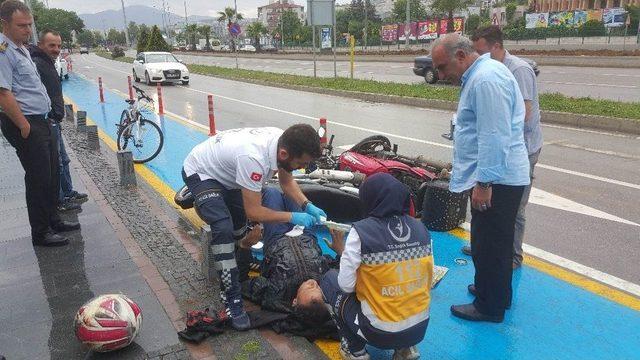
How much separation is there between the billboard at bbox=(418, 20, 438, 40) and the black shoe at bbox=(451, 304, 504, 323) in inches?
1601

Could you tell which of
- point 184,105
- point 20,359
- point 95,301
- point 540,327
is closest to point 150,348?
point 95,301

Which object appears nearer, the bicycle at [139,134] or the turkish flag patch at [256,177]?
the turkish flag patch at [256,177]

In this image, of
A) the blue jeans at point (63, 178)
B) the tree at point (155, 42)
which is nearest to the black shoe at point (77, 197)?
the blue jeans at point (63, 178)

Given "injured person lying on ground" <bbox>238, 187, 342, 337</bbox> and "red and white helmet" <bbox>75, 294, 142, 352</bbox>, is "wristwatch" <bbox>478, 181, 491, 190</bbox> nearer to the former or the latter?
"injured person lying on ground" <bbox>238, 187, 342, 337</bbox>

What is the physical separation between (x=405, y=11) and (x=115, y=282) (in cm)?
7923

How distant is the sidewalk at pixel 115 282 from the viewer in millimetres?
3352

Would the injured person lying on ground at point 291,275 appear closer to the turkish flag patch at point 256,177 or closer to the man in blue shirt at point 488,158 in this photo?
the turkish flag patch at point 256,177

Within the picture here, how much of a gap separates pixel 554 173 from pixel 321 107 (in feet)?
29.0

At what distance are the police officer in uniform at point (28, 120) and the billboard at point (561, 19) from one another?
3980 centimetres

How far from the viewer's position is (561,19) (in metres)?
38.8

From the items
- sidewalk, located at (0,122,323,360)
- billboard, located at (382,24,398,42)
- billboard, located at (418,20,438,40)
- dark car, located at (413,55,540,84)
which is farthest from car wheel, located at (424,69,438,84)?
billboard, located at (382,24,398,42)

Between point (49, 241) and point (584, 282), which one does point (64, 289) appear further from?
point (584, 282)

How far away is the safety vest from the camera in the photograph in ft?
9.24

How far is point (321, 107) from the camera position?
1542 cm
